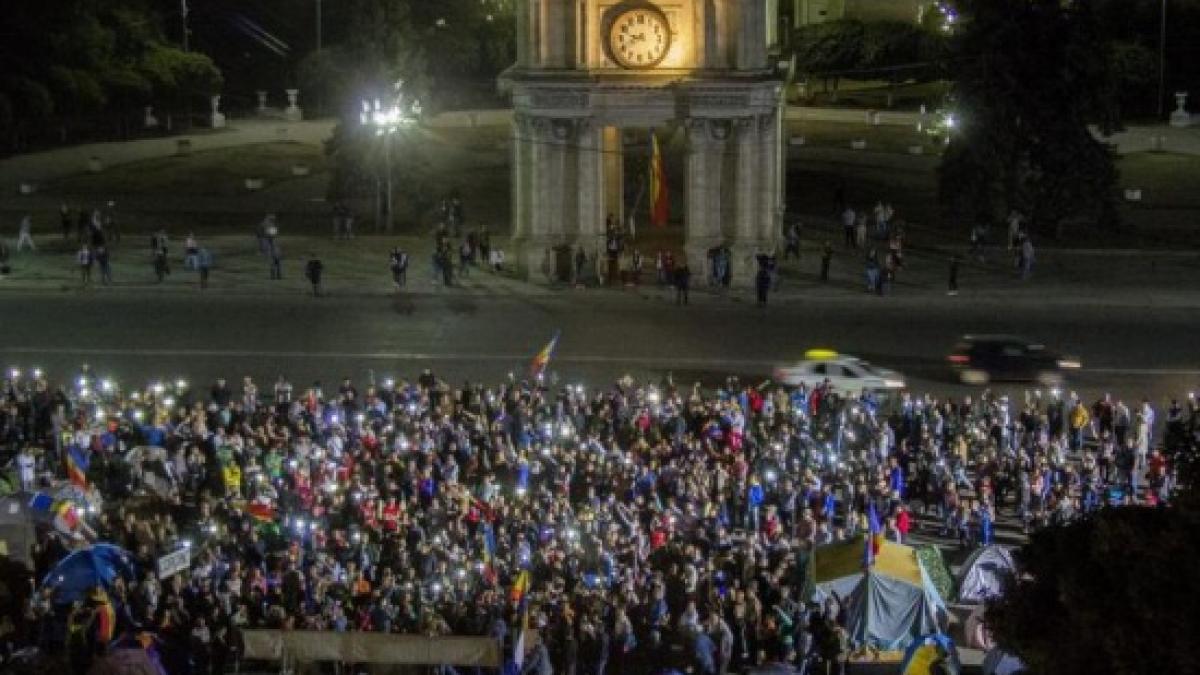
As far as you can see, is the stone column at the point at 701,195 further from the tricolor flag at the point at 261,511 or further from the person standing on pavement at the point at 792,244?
the tricolor flag at the point at 261,511

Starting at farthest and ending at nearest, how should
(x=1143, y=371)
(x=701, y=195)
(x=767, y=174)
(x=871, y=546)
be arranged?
(x=767, y=174), (x=701, y=195), (x=1143, y=371), (x=871, y=546)

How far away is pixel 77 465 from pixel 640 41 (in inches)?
943

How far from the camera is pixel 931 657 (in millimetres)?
22266

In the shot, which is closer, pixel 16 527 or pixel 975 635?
pixel 975 635

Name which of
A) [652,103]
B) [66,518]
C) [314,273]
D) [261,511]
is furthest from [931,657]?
[314,273]

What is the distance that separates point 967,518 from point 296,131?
50.5m

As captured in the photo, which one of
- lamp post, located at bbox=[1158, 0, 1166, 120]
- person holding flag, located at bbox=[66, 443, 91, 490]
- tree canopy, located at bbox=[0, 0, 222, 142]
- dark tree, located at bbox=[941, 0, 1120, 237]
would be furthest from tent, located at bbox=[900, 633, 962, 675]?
lamp post, located at bbox=[1158, 0, 1166, 120]

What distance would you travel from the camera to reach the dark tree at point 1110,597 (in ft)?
49.1

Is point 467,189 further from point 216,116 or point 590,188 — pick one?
point 216,116

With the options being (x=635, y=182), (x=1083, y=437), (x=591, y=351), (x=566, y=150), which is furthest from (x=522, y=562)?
(x=635, y=182)

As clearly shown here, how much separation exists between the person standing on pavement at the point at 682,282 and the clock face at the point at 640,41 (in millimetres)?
5717

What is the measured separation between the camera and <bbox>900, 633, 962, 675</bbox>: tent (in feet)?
71.2

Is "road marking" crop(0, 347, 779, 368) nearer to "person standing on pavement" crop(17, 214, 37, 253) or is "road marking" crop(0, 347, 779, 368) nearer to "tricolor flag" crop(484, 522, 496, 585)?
"person standing on pavement" crop(17, 214, 37, 253)

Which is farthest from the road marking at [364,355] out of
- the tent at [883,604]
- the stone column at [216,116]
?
the stone column at [216,116]
